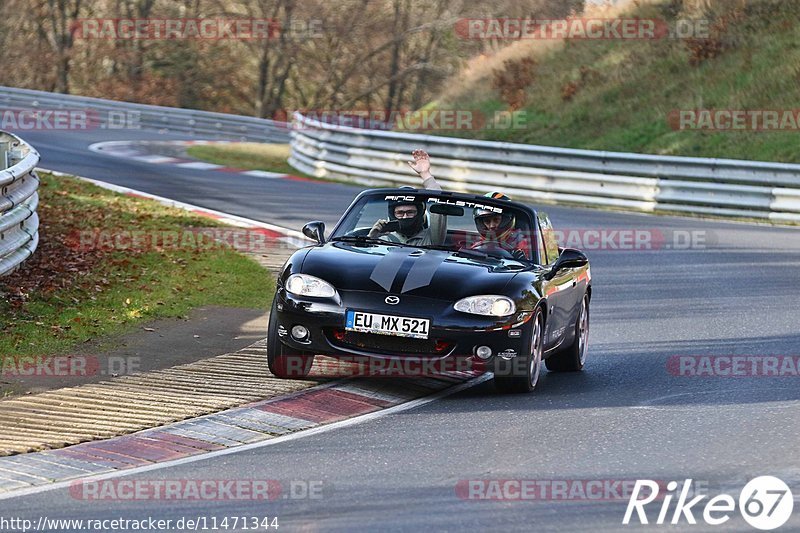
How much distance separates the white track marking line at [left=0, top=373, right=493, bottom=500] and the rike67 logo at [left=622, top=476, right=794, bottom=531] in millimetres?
2137

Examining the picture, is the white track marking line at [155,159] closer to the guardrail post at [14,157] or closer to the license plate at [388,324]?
the guardrail post at [14,157]

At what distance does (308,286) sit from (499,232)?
1.81 m

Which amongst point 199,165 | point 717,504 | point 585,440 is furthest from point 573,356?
point 199,165

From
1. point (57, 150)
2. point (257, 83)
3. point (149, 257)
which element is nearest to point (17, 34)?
point (257, 83)

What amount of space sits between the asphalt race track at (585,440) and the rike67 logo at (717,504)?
0.21 ft

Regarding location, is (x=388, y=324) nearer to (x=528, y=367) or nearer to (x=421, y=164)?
(x=528, y=367)

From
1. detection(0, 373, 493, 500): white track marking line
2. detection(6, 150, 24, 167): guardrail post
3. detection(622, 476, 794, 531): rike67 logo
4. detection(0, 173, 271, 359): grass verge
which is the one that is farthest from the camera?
detection(6, 150, 24, 167): guardrail post

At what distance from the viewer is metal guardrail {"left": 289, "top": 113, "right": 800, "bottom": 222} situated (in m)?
23.5

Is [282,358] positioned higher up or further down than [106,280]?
higher up

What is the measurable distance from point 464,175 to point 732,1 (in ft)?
34.9

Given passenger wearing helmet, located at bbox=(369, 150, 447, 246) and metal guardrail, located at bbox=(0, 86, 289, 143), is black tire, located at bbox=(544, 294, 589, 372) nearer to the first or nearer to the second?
passenger wearing helmet, located at bbox=(369, 150, 447, 246)

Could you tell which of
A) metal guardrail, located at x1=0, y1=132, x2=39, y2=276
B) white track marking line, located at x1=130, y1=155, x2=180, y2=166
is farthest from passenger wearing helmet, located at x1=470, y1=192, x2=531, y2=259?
white track marking line, located at x1=130, y1=155, x2=180, y2=166

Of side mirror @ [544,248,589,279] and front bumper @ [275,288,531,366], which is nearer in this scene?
front bumper @ [275,288,531,366]

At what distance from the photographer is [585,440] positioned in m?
8.16
